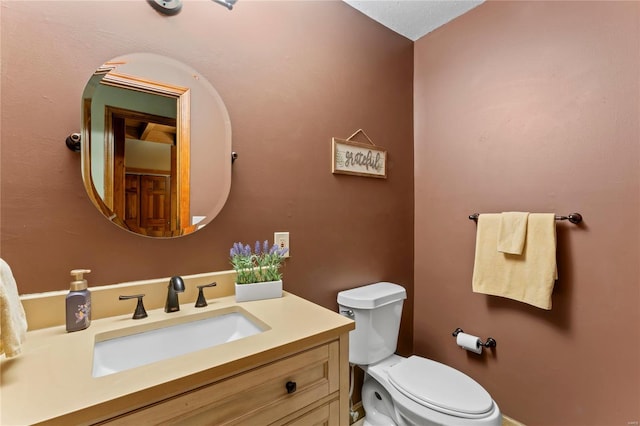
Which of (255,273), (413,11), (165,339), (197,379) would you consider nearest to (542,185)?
(413,11)

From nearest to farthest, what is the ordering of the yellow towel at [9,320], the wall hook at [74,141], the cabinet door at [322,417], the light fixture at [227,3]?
the yellow towel at [9,320] < the cabinet door at [322,417] < the wall hook at [74,141] < the light fixture at [227,3]

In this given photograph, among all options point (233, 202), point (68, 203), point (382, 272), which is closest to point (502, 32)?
point (382, 272)

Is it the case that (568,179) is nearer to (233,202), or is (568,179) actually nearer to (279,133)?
(279,133)

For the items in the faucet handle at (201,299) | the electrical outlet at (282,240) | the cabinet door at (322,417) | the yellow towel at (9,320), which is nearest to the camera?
the yellow towel at (9,320)

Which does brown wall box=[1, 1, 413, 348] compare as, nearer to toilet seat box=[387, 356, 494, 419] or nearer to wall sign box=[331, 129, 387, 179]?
wall sign box=[331, 129, 387, 179]

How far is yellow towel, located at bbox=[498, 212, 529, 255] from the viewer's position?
141cm

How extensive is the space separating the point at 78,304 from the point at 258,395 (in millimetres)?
595

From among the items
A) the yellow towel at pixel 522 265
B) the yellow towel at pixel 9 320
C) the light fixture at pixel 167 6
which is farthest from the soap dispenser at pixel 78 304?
the yellow towel at pixel 522 265

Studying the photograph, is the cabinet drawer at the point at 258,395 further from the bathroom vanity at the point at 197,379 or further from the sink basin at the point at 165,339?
the sink basin at the point at 165,339

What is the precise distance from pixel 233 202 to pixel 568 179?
156cm

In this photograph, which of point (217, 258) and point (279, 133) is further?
point (279, 133)

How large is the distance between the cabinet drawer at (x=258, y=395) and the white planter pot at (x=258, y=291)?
366mm

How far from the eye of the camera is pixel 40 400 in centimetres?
52

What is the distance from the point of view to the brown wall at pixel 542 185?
1.21m
